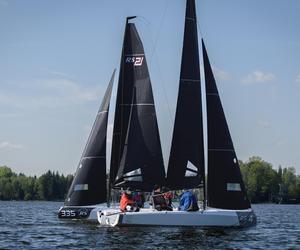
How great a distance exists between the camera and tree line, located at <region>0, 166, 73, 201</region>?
5930 inches

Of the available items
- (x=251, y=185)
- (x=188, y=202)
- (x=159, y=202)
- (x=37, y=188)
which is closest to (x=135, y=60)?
(x=159, y=202)

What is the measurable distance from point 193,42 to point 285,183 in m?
117

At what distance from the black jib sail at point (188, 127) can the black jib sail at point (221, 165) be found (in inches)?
24.0

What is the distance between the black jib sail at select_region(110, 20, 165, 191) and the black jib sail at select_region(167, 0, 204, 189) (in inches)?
54.1

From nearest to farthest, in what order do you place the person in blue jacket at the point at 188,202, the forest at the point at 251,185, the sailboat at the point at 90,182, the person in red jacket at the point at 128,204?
the person in blue jacket at the point at 188,202, the person in red jacket at the point at 128,204, the sailboat at the point at 90,182, the forest at the point at 251,185

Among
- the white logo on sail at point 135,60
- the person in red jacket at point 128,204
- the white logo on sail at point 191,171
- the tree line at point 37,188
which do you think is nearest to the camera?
the person in red jacket at point 128,204

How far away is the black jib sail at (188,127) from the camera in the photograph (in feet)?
112

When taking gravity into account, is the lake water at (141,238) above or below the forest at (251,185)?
below

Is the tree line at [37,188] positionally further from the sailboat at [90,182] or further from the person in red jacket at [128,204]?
the person in red jacket at [128,204]

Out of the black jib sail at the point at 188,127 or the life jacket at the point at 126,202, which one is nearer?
the life jacket at the point at 126,202

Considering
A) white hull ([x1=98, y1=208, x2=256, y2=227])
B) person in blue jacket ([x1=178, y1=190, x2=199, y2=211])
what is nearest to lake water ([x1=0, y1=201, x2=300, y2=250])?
white hull ([x1=98, y1=208, x2=256, y2=227])

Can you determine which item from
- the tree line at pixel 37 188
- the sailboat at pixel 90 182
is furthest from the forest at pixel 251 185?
the sailboat at pixel 90 182

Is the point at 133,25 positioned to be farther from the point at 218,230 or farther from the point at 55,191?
the point at 55,191

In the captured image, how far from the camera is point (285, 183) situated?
147 m
